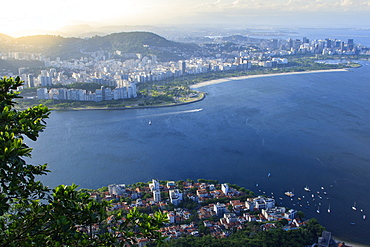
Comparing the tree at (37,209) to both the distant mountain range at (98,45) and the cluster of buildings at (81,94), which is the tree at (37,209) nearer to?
the cluster of buildings at (81,94)

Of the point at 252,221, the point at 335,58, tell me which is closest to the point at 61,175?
the point at 252,221

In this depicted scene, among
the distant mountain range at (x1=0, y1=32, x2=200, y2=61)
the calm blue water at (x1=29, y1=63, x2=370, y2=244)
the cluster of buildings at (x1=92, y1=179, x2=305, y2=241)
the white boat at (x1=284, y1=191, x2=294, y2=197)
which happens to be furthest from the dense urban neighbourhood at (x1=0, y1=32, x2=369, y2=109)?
the white boat at (x1=284, y1=191, x2=294, y2=197)

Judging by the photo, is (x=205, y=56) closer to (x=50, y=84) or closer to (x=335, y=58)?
(x=335, y=58)

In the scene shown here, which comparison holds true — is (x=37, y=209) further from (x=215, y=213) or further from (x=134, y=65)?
(x=134, y=65)

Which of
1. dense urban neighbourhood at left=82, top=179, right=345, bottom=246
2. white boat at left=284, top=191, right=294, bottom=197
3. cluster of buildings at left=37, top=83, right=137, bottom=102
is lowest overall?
white boat at left=284, top=191, right=294, bottom=197

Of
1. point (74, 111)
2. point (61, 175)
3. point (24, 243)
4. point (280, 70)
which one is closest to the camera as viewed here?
point (24, 243)

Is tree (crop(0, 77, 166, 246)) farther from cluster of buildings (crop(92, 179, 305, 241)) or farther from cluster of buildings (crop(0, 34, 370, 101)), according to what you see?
cluster of buildings (crop(0, 34, 370, 101))
